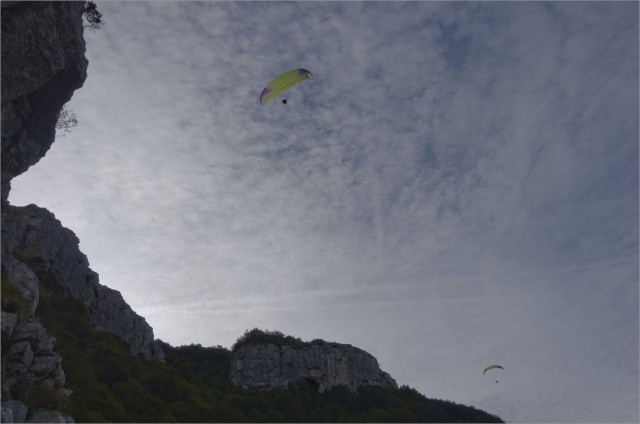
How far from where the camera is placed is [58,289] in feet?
141

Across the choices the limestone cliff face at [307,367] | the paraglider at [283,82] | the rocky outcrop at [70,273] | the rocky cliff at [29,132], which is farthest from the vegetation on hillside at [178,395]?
the paraglider at [283,82]

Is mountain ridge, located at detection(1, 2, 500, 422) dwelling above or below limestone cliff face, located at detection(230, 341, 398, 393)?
below

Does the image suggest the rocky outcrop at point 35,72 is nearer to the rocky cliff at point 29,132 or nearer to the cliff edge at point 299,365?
the rocky cliff at point 29,132

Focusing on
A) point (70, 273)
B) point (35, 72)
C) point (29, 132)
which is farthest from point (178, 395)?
point (35, 72)

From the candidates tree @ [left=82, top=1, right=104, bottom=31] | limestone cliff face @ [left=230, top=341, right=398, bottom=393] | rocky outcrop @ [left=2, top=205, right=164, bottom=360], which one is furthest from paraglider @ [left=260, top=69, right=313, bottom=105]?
limestone cliff face @ [left=230, top=341, right=398, bottom=393]

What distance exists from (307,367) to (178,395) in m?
31.2

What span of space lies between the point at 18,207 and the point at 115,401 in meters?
22.7

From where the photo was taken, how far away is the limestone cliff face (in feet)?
214

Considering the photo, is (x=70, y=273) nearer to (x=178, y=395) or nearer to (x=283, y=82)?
(x=178, y=395)

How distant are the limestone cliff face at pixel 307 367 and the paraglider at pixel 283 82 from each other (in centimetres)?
4185

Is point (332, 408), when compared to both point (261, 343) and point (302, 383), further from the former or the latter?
point (261, 343)

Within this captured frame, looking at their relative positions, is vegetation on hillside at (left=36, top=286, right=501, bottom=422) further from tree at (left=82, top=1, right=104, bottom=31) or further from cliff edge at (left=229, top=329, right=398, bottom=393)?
tree at (left=82, top=1, right=104, bottom=31)

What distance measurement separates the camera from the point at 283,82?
107 feet

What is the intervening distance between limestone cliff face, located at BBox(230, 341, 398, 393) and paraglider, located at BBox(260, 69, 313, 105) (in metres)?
41.8
